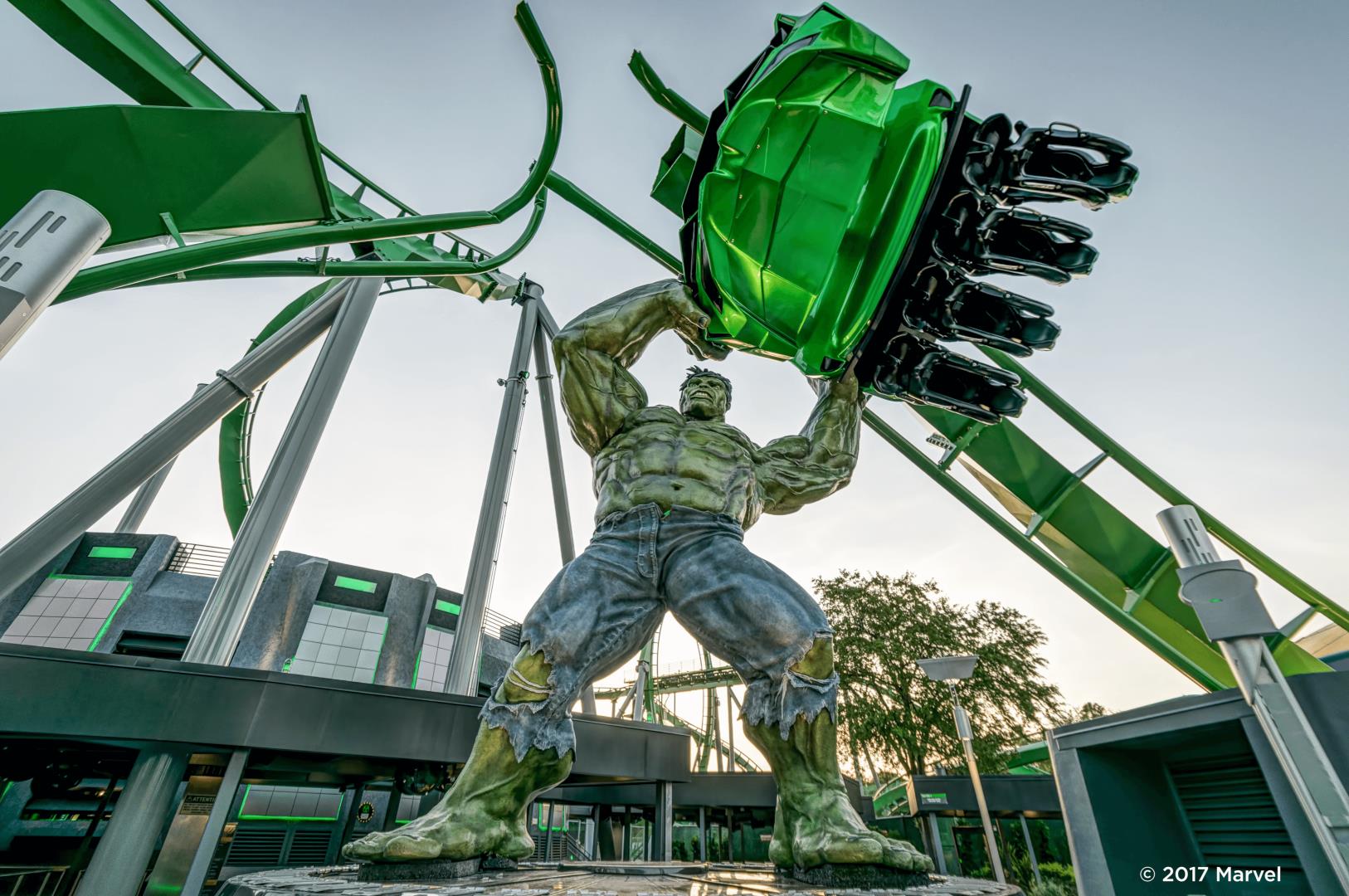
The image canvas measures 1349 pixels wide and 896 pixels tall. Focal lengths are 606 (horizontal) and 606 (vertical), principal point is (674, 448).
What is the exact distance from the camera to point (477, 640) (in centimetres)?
857

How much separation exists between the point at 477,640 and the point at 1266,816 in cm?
803

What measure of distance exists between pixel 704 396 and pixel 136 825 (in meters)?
5.75

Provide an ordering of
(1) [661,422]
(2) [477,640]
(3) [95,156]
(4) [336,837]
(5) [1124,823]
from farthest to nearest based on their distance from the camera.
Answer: (4) [336,837] < (2) [477,640] < (5) [1124,823] < (1) [661,422] < (3) [95,156]

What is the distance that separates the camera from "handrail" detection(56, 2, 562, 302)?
1.75 m

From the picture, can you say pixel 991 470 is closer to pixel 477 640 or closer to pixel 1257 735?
pixel 1257 735

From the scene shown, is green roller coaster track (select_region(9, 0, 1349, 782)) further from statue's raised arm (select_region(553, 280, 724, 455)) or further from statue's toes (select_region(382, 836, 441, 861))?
statue's toes (select_region(382, 836, 441, 861))

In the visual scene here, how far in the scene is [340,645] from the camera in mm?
15586

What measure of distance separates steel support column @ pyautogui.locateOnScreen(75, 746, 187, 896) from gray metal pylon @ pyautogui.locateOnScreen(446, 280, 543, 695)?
10.9 ft

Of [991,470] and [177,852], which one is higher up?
[991,470]

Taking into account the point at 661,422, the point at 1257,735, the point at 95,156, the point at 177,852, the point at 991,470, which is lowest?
the point at 177,852

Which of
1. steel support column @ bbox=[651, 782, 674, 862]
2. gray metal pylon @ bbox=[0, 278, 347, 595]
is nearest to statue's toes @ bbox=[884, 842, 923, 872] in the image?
steel support column @ bbox=[651, 782, 674, 862]

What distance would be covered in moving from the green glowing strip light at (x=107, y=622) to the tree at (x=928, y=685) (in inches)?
682

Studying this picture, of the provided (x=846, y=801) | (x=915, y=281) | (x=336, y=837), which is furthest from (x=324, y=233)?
(x=336, y=837)

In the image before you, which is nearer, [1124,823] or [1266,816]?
[1266,816]
